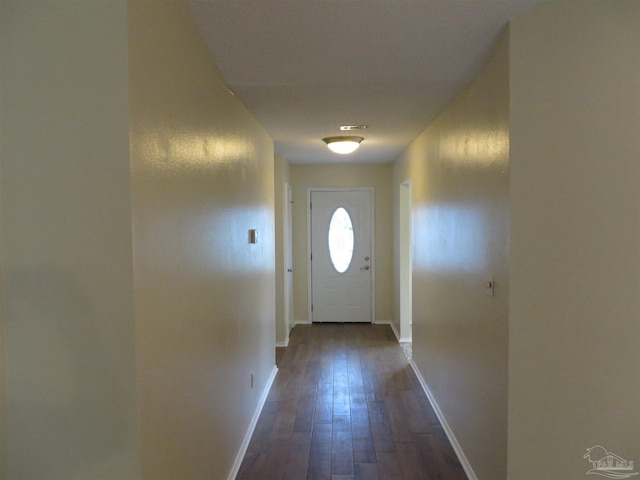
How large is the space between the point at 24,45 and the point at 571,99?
198 cm

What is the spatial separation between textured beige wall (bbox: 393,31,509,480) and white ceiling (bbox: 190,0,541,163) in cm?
19

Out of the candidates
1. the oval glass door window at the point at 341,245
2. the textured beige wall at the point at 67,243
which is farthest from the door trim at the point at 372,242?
the textured beige wall at the point at 67,243

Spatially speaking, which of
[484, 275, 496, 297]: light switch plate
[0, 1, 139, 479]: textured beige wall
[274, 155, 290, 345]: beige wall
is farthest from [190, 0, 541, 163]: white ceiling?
[274, 155, 290, 345]: beige wall

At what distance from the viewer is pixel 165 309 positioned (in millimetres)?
1671

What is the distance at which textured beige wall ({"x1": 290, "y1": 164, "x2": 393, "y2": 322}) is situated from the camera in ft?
22.9

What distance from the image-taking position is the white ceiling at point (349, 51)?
1.92 metres

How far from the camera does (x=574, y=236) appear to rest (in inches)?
80.4

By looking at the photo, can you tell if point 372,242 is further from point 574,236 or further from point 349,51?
point 574,236

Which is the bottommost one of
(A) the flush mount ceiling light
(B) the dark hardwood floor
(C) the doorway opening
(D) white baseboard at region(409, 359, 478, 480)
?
(B) the dark hardwood floor

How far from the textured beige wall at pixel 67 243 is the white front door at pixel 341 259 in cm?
569

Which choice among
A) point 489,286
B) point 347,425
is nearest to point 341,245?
point 347,425

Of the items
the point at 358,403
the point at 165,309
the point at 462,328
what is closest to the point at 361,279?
the point at 358,403

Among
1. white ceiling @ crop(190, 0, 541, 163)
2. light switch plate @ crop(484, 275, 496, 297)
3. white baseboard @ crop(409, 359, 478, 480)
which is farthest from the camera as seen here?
white baseboard @ crop(409, 359, 478, 480)

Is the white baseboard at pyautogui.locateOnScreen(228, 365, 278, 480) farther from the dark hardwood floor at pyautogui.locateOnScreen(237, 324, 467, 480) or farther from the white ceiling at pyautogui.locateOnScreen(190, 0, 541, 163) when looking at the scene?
the white ceiling at pyautogui.locateOnScreen(190, 0, 541, 163)
